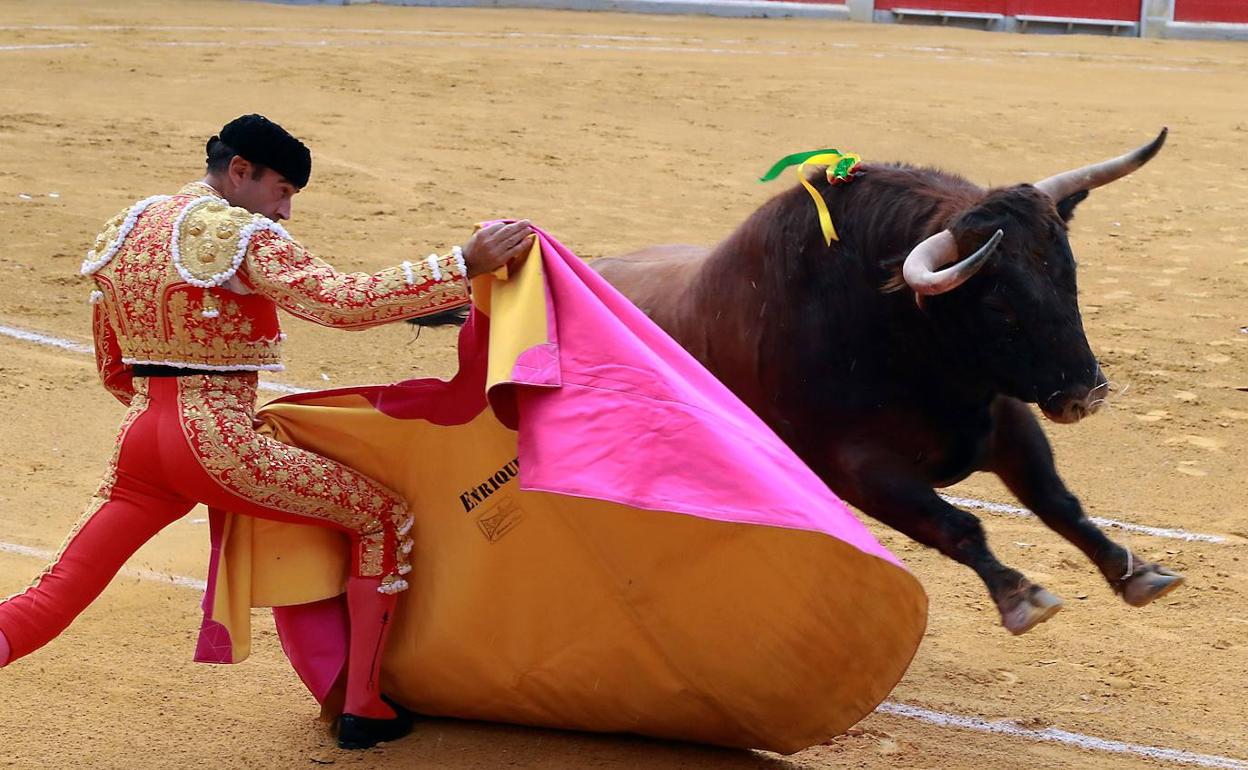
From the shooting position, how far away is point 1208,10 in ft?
60.6

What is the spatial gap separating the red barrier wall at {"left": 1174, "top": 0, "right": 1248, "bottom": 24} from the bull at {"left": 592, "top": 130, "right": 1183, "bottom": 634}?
15.8m

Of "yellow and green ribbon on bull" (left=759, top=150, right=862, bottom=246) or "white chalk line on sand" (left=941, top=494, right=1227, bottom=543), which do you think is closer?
"yellow and green ribbon on bull" (left=759, top=150, right=862, bottom=246)

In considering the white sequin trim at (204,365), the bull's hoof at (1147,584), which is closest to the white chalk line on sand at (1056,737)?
the bull's hoof at (1147,584)

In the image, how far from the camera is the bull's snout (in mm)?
3451

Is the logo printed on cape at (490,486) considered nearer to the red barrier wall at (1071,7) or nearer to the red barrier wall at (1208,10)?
the red barrier wall at (1071,7)

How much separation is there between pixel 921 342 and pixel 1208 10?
16421 mm

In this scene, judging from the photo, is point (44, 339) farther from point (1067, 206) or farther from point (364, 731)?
point (1067, 206)

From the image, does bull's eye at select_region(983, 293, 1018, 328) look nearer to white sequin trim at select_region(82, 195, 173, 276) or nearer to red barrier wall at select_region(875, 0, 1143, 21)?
white sequin trim at select_region(82, 195, 173, 276)

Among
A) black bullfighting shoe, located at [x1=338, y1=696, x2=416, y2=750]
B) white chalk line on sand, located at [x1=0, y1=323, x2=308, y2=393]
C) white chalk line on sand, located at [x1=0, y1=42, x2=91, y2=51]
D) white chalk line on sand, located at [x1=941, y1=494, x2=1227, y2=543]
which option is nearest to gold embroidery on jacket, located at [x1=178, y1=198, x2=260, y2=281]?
black bullfighting shoe, located at [x1=338, y1=696, x2=416, y2=750]

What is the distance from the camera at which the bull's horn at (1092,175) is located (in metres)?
3.87

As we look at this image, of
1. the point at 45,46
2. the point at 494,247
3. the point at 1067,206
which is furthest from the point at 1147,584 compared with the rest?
the point at 45,46

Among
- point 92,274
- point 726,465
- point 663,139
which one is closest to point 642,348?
point 726,465

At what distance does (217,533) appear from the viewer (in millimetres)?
3336

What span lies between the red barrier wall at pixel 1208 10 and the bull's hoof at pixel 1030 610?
16.8m
